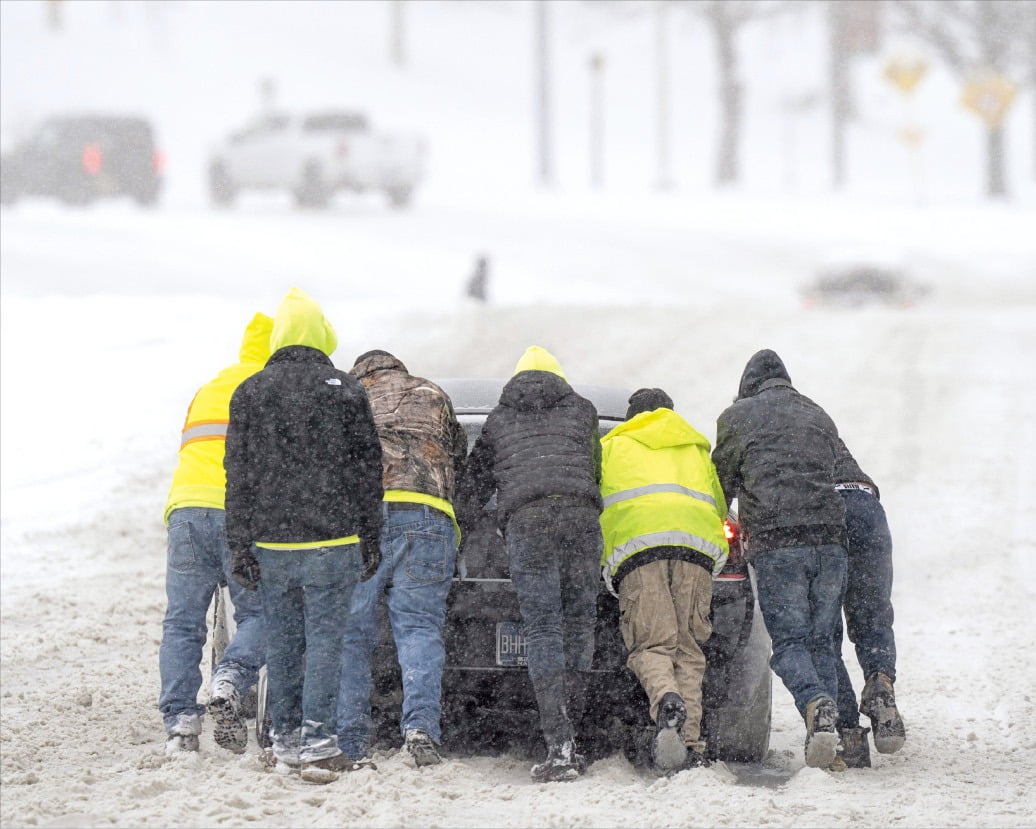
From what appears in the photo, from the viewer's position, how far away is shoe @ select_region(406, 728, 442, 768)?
17.9 feet

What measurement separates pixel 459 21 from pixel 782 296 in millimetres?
51857

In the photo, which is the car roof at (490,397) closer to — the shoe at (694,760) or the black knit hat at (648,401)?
the black knit hat at (648,401)

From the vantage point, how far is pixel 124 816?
470cm

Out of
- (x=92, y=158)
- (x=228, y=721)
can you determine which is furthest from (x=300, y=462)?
(x=92, y=158)

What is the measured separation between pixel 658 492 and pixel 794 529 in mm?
536

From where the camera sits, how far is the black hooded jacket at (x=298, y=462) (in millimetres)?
5371

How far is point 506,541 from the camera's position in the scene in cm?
578

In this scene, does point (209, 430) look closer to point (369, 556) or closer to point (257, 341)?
point (257, 341)

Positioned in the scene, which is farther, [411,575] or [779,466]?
[779,466]

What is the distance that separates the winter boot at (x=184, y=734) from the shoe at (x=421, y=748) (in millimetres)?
854

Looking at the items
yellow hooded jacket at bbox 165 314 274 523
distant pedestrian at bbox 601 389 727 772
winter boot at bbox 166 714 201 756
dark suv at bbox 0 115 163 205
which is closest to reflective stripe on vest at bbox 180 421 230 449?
yellow hooded jacket at bbox 165 314 274 523

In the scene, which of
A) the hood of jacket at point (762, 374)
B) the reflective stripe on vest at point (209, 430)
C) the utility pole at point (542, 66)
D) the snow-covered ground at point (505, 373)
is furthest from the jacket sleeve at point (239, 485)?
the utility pole at point (542, 66)

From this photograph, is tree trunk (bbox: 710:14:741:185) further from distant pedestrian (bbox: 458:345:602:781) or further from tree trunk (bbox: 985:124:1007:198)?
distant pedestrian (bbox: 458:345:602:781)

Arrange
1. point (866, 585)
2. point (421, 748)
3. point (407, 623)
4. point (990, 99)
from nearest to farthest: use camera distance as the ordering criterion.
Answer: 1. point (421, 748)
2. point (407, 623)
3. point (866, 585)
4. point (990, 99)
